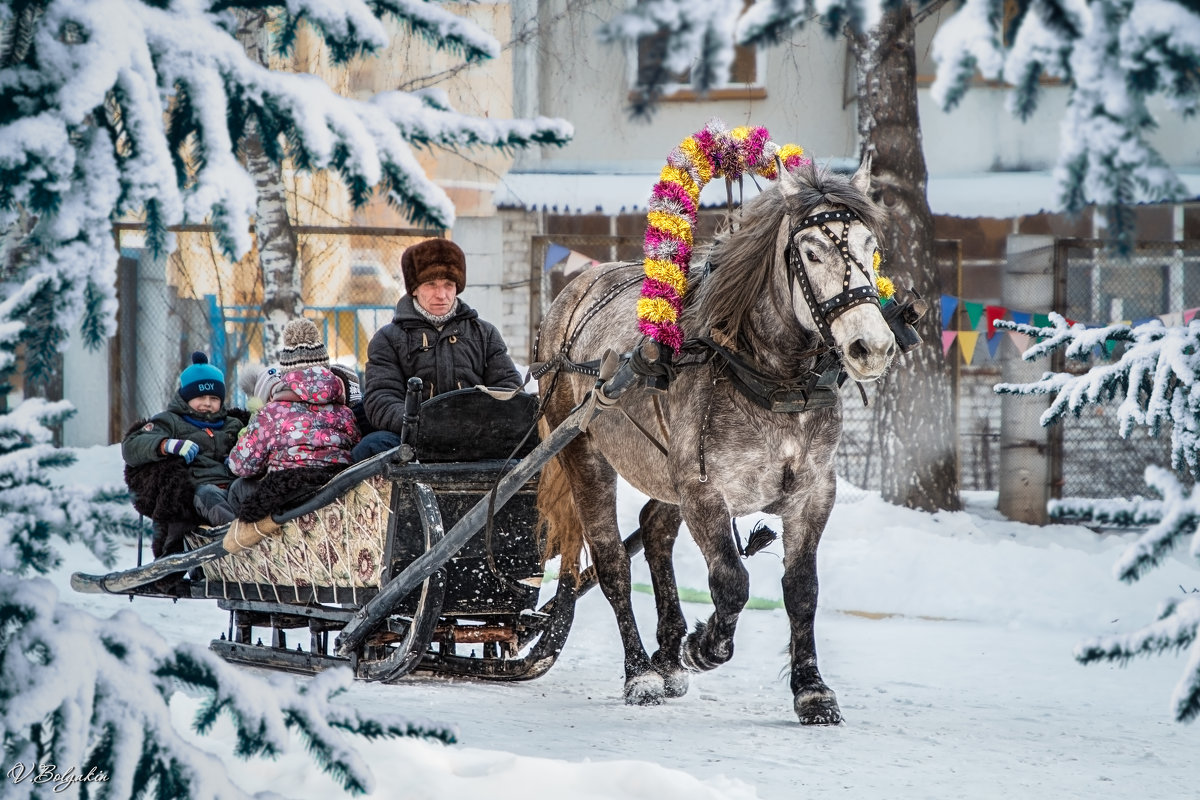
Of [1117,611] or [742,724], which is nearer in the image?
[742,724]

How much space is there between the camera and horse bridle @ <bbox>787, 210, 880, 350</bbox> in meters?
4.22

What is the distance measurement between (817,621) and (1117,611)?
1.79m

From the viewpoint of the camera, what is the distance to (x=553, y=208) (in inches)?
565

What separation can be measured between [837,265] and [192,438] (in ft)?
11.9

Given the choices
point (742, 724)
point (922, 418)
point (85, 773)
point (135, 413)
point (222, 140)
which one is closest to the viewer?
point (85, 773)

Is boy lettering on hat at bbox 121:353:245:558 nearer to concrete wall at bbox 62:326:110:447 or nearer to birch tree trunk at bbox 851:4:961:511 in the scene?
birch tree trunk at bbox 851:4:961:511

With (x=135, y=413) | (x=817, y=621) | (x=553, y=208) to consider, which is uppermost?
(x=553, y=208)

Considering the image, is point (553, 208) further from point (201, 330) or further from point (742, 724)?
point (742, 724)

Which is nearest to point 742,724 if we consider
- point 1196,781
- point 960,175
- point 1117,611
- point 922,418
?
point 1196,781

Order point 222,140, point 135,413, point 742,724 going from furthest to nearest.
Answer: point 135,413, point 742,724, point 222,140

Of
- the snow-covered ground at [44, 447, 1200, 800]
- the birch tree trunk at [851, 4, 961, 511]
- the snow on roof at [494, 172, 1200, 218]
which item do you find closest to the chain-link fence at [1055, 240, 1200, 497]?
the snow on roof at [494, 172, 1200, 218]

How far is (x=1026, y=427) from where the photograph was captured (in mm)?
12102

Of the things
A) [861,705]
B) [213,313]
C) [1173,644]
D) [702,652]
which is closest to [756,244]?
[702,652]

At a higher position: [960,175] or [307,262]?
[960,175]
